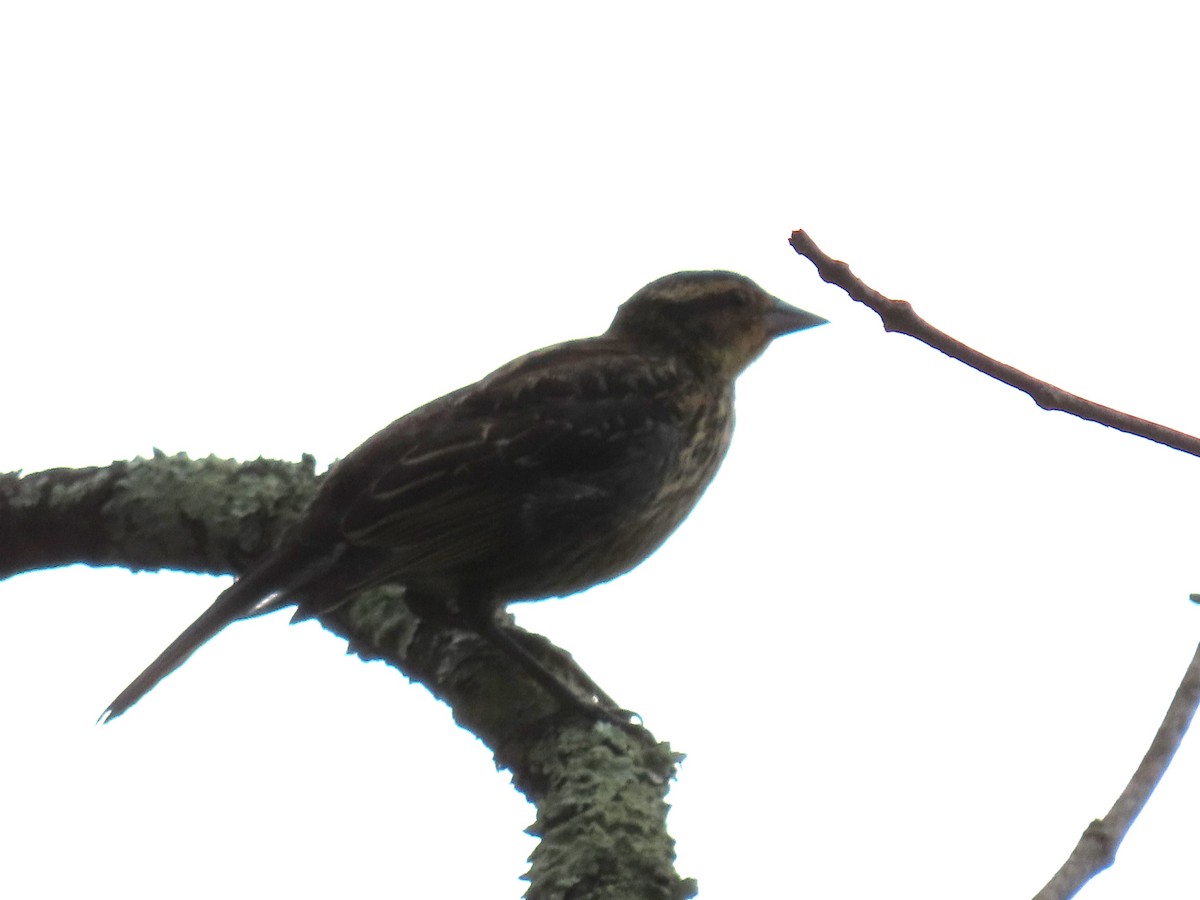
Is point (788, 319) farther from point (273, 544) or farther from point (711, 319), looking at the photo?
point (273, 544)

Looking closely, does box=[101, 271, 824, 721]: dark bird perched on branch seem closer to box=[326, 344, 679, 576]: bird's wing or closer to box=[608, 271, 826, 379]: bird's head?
box=[326, 344, 679, 576]: bird's wing

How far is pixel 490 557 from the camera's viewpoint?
498 cm

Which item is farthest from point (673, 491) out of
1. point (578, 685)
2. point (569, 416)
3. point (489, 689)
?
point (489, 689)

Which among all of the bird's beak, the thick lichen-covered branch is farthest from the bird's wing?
the bird's beak

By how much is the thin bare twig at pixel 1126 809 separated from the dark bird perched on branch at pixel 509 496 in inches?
86.5

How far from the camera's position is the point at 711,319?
6.06 m

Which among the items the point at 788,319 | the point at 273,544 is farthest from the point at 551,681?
the point at 788,319

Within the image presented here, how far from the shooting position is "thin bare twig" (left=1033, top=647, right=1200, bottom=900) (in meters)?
2.05

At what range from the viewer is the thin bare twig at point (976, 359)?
Answer: 2033 millimetres

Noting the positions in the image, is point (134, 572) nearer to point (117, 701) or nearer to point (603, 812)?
point (117, 701)

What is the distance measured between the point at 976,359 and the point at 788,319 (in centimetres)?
406

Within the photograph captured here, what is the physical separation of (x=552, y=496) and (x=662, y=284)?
1323mm

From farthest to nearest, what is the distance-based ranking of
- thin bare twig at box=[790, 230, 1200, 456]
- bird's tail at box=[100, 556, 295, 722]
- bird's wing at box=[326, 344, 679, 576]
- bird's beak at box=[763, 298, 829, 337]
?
bird's beak at box=[763, 298, 829, 337] → bird's wing at box=[326, 344, 679, 576] → bird's tail at box=[100, 556, 295, 722] → thin bare twig at box=[790, 230, 1200, 456]

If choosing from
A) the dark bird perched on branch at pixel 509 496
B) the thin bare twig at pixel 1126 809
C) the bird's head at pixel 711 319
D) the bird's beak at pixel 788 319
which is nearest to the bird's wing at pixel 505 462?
the dark bird perched on branch at pixel 509 496
